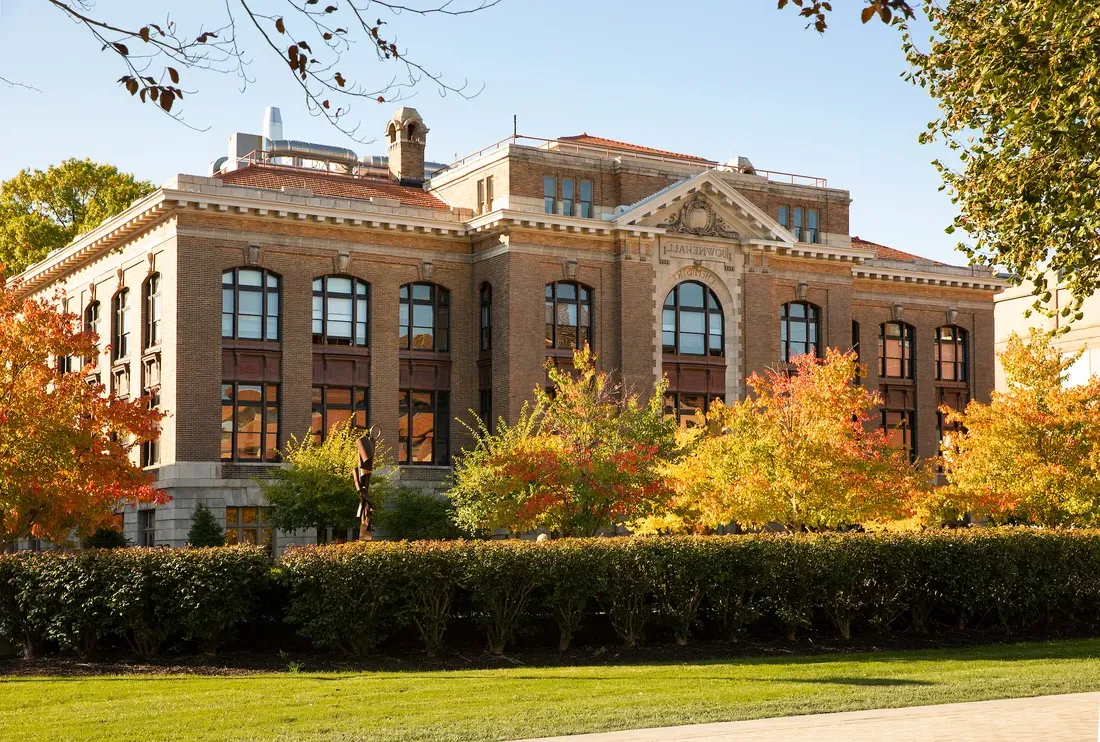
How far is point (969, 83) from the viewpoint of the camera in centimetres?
1939

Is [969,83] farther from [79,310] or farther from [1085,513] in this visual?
[79,310]

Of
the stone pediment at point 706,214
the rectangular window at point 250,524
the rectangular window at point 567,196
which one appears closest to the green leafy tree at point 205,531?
the rectangular window at point 250,524

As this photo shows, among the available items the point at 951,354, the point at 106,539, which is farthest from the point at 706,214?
the point at 106,539

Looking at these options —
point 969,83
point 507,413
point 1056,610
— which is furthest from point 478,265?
point 969,83

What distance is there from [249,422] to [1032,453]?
84.8 feet

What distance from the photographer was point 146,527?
163 feet

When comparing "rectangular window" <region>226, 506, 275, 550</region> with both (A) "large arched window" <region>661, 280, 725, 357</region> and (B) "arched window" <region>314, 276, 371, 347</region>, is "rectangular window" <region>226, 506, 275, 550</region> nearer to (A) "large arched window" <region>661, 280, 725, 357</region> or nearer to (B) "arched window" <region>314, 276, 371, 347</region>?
(B) "arched window" <region>314, 276, 371, 347</region>

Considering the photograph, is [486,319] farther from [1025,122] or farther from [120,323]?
[1025,122]

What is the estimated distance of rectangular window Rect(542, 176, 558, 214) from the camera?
5322 cm

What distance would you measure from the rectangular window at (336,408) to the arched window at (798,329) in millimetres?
17516

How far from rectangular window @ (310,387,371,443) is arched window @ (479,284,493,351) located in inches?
198

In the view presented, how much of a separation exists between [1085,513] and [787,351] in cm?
2387

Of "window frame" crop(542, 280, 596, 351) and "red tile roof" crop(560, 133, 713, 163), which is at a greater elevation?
"red tile roof" crop(560, 133, 713, 163)

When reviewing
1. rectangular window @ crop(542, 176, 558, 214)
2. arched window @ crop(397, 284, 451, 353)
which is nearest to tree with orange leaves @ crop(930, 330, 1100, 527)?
rectangular window @ crop(542, 176, 558, 214)
